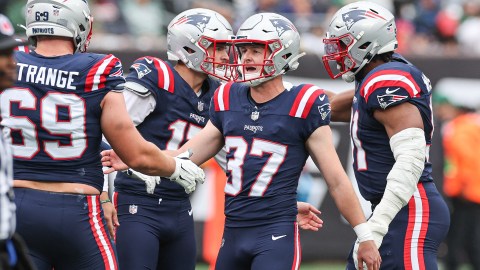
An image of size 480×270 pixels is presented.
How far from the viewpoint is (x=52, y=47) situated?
528 centimetres

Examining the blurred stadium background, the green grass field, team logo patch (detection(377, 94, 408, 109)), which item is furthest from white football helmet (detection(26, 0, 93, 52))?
the green grass field

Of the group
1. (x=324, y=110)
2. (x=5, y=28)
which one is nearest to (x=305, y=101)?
(x=324, y=110)

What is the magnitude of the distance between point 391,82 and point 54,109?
1823 millimetres

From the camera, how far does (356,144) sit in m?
5.70

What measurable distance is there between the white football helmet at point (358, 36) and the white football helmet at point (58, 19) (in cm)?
151

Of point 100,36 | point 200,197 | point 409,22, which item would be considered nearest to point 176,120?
point 200,197

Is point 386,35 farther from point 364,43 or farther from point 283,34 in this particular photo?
point 283,34

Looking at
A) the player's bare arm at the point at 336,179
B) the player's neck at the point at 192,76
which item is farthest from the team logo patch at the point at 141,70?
the player's bare arm at the point at 336,179

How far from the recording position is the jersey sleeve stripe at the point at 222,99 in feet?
18.6

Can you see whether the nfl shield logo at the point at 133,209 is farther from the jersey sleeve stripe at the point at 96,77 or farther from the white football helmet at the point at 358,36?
the white football helmet at the point at 358,36

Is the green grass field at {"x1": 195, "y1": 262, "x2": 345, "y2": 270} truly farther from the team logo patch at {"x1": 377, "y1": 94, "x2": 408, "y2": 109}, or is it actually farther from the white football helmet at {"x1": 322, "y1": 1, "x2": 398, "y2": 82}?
the team logo patch at {"x1": 377, "y1": 94, "x2": 408, "y2": 109}

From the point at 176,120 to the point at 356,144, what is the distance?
1183 mm

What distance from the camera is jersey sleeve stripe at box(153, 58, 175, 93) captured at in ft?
20.1

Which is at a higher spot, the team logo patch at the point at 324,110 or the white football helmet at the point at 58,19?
the white football helmet at the point at 58,19
